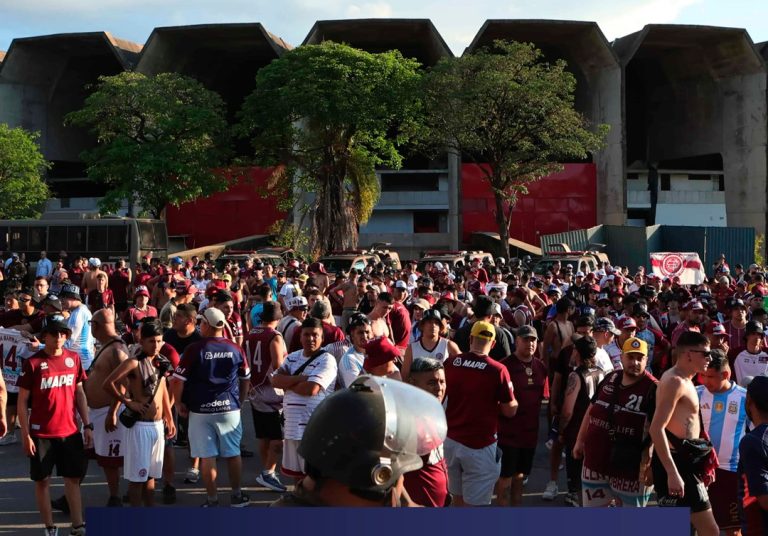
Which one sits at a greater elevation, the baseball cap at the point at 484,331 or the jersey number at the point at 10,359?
the baseball cap at the point at 484,331

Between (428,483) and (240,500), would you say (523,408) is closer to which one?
(428,483)

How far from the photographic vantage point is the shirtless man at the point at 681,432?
5.65m

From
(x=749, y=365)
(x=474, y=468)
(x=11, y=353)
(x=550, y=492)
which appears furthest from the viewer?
(x=11, y=353)

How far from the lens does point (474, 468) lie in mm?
6520

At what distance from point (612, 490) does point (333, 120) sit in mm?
32754

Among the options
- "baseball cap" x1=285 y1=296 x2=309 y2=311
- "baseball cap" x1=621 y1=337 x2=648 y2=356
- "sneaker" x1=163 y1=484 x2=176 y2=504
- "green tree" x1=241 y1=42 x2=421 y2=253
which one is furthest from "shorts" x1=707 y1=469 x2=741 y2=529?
"green tree" x1=241 y1=42 x2=421 y2=253

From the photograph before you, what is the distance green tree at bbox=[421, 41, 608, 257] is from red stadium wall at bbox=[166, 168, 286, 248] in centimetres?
1688

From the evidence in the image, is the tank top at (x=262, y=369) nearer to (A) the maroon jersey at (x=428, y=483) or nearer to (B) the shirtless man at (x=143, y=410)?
(B) the shirtless man at (x=143, y=410)

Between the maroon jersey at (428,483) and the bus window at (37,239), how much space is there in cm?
2873

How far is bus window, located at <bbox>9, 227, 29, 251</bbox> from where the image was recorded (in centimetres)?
3178

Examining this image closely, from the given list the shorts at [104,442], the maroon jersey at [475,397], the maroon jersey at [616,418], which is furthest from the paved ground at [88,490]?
the maroon jersey at [616,418]

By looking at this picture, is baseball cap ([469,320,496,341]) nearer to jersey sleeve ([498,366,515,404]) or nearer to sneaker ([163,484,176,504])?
jersey sleeve ([498,366,515,404])

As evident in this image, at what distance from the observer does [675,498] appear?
18.5ft

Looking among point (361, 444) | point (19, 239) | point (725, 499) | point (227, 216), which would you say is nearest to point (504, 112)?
point (19, 239)
